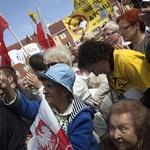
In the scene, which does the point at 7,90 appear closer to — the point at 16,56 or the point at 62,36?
the point at 16,56

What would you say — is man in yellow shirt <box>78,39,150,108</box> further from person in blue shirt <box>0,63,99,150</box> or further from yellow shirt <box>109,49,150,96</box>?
person in blue shirt <box>0,63,99,150</box>

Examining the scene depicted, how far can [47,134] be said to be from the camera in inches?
62.9

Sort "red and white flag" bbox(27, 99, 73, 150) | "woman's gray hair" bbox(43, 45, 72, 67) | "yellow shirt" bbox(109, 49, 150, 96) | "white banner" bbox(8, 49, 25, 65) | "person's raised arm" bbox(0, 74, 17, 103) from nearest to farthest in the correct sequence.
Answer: "red and white flag" bbox(27, 99, 73, 150) → "person's raised arm" bbox(0, 74, 17, 103) → "yellow shirt" bbox(109, 49, 150, 96) → "woman's gray hair" bbox(43, 45, 72, 67) → "white banner" bbox(8, 49, 25, 65)

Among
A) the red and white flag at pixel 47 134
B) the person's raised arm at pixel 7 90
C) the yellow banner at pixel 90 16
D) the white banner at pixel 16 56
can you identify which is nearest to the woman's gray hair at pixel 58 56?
the person's raised arm at pixel 7 90

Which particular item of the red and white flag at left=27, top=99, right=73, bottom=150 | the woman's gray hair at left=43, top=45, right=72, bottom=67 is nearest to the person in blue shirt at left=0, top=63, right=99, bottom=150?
the red and white flag at left=27, top=99, right=73, bottom=150

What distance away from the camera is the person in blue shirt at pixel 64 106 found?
172 cm

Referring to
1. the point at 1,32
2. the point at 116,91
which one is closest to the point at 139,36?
the point at 116,91

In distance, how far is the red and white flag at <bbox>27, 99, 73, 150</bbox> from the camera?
1535 millimetres

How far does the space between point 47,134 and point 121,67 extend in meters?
0.86

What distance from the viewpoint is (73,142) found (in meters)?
1.67

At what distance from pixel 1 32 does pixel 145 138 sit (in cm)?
407

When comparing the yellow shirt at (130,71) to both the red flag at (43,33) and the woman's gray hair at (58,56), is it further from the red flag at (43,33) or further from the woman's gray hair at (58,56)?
the red flag at (43,33)

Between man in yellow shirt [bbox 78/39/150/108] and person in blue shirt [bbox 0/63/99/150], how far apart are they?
16.8 inches

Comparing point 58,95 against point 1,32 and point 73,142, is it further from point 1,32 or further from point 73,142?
point 1,32
